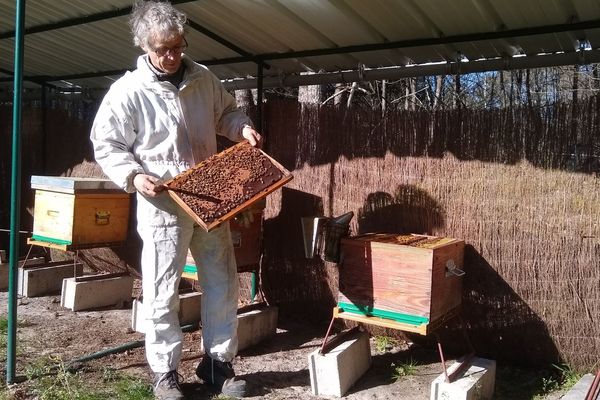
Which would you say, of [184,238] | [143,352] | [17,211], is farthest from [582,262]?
[17,211]

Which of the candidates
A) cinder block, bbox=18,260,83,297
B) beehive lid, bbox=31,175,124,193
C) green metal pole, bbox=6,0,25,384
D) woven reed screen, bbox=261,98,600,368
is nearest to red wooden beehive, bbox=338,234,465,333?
woven reed screen, bbox=261,98,600,368

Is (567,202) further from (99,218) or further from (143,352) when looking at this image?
(99,218)

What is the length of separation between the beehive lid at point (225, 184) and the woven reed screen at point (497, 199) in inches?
52.2

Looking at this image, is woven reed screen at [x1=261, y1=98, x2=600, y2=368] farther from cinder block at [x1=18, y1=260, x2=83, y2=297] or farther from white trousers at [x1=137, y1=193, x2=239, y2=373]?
cinder block at [x1=18, y1=260, x2=83, y2=297]

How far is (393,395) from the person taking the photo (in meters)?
3.37

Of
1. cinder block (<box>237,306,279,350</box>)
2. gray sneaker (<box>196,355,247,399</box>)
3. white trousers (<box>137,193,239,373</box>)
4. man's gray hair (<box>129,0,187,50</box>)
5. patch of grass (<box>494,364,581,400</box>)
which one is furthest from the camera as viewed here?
cinder block (<box>237,306,279,350</box>)

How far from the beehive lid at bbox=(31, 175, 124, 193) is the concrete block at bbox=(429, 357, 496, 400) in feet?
10.0

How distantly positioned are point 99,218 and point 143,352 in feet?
4.33

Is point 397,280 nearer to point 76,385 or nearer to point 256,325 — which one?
point 256,325

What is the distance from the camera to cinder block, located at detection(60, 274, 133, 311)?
5.07m

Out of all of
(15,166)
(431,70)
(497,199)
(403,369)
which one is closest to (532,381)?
(403,369)

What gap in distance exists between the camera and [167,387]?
305 cm

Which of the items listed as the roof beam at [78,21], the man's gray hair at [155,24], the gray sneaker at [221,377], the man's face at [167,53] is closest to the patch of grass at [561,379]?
the gray sneaker at [221,377]

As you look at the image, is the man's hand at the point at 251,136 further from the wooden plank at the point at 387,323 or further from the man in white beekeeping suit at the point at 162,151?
the wooden plank at the point at 387,323
